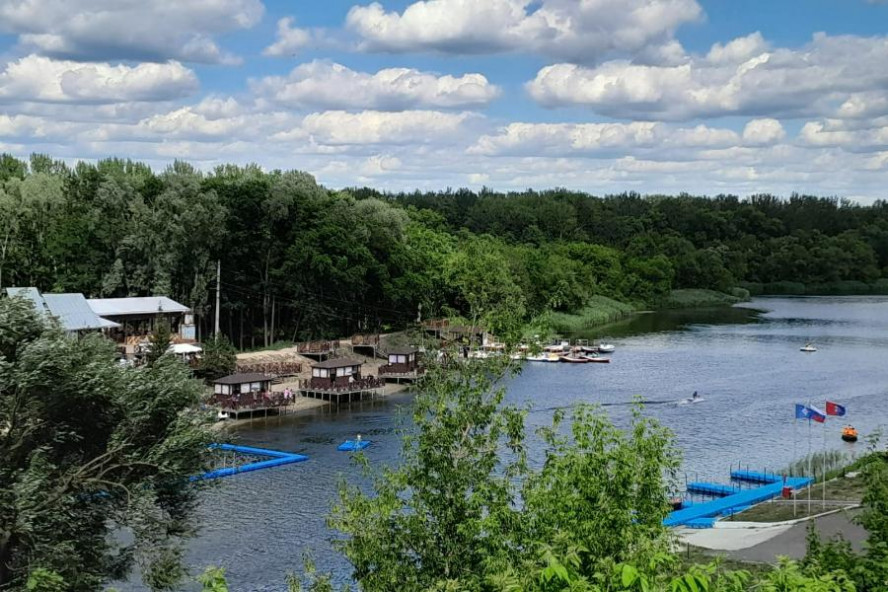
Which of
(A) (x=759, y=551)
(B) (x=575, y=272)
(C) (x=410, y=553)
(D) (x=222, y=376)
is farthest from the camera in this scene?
(B) (x=575, y=272)

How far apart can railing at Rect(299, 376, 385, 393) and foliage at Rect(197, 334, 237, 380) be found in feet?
16.2

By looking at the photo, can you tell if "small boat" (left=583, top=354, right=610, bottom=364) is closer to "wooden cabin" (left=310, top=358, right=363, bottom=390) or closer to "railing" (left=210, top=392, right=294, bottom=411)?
"wooden cabin" (left=310, top=358, right=363, bottom=390)

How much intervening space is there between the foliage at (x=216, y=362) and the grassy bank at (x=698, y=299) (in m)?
77.2

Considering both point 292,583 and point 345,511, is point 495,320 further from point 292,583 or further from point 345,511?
point 292,583

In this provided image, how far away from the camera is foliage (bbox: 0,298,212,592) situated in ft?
77.2

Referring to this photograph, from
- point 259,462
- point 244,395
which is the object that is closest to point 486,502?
point 259,462

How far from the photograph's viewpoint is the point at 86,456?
86.2 feet

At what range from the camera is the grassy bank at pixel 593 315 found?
105125 millimetres

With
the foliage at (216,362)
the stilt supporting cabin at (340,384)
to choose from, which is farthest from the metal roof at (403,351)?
the foliage at (216,362)

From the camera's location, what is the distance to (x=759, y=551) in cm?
3000

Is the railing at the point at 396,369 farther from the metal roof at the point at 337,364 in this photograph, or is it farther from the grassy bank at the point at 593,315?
the grassy bank at the point at 593,315

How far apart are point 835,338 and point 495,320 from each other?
79.9m

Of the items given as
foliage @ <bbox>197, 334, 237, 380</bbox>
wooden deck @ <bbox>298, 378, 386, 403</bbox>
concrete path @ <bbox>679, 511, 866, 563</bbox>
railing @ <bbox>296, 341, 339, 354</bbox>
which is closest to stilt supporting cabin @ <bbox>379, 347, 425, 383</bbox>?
wooden deck @ <bbox>298, 378, 386, 403</bbox>

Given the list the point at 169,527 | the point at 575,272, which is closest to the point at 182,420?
the point at 169,527
